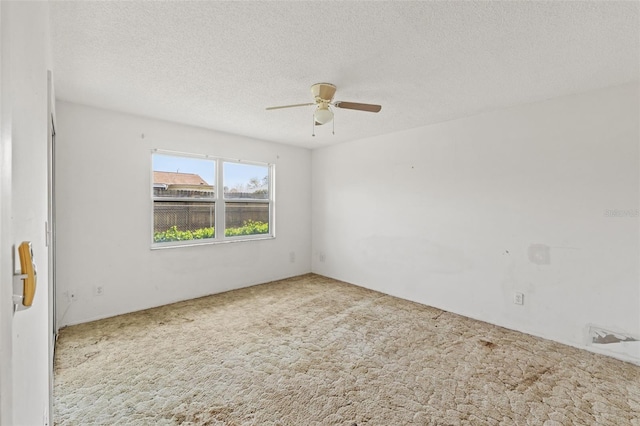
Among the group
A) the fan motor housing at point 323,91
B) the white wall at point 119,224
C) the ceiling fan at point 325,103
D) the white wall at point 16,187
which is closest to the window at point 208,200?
the white wall at point 119,224

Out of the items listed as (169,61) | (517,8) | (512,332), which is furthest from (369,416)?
(169,61)

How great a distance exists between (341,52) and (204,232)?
10.7 feet

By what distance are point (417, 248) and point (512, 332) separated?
143cm

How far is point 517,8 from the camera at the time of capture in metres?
1.71

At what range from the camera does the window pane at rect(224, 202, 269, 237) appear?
4664 mm

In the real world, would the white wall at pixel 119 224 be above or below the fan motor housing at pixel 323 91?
below

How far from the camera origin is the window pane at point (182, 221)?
395cm

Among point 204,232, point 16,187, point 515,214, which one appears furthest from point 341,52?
point 204,232

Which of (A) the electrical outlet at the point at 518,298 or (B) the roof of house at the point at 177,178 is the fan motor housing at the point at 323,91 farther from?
(A) the electrical outlet at the point at 518,298

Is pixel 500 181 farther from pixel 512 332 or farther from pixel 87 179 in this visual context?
pixel 87 179

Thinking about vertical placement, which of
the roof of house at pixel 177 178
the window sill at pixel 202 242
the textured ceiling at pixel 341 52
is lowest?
the window sill at pixel 202 242

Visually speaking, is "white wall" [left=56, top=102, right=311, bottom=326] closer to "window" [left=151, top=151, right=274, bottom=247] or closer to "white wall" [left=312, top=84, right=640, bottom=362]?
"window" [left=151, top=151, right=274, bottom=247]

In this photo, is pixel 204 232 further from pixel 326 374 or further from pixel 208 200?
pixel 326 374

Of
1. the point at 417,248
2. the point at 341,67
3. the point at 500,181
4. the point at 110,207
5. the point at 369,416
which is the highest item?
→ the point at 341,67
